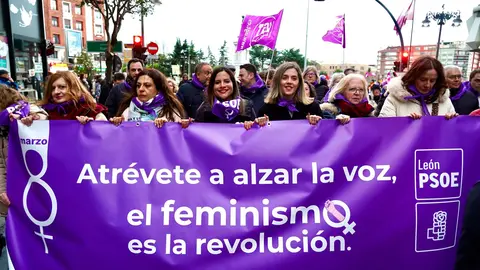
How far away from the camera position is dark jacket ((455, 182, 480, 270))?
1123mm

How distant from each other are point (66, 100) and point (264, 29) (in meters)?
10.3

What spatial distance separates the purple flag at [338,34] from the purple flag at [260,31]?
17.0ft

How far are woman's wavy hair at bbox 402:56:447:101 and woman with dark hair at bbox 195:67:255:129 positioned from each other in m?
1.29

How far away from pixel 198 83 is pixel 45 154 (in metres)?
3.10

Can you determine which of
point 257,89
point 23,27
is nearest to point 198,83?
point 257,89

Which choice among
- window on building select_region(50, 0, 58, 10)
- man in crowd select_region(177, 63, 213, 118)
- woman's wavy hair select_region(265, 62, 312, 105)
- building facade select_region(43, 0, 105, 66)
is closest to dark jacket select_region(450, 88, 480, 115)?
woman's wavy hair select_region(265, 62, 312, 105)

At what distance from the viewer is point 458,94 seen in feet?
15.5

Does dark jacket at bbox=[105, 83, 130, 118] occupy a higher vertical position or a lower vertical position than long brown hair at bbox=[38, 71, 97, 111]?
lower

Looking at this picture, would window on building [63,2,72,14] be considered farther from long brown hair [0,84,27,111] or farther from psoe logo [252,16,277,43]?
long brown hair [0,84,27,111]

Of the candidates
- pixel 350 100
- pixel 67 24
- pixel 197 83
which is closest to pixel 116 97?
pixel 197 83

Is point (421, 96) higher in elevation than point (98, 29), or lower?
lower

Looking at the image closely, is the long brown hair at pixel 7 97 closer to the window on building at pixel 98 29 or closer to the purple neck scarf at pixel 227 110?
the purple neck scarf at pixel 227 110

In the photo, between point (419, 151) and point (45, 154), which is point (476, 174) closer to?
point (419, 151)

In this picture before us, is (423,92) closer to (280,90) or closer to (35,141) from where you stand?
(280,90)
